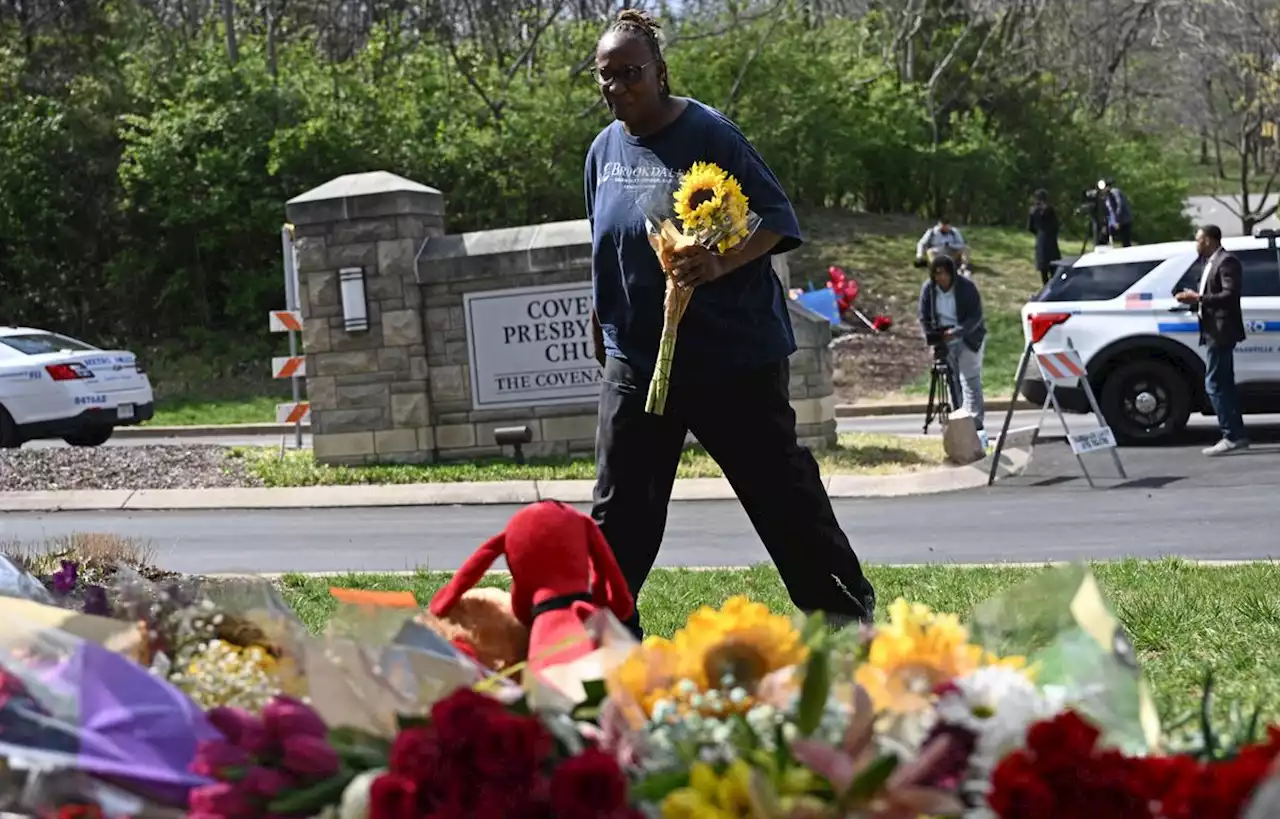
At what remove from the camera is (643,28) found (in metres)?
4.63

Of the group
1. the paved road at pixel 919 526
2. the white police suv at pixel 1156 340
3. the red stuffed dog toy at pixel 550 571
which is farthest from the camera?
the white police suv at pixel 1156 340

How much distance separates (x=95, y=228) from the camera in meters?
26.4

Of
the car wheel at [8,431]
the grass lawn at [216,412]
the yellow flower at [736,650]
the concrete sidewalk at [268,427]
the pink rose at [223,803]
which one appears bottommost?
the concrete sidewalk at [268,427]

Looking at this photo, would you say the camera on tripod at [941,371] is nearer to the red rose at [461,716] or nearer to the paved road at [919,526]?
the paved road at [919,526]

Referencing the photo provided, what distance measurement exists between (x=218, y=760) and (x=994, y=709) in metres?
0.94

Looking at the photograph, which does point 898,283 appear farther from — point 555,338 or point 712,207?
point 712,207

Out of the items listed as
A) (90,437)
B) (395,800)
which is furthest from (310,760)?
(90,437)

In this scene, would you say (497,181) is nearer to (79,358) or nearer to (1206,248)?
(79,358)

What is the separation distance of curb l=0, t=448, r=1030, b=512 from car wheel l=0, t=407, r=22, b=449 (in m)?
4.48

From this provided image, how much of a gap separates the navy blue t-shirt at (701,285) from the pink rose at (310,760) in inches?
107

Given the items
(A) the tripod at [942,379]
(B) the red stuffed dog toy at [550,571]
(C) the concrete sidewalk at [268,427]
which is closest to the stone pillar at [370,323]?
(A) the tripod at [942,379]

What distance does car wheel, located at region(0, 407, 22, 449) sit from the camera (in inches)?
690

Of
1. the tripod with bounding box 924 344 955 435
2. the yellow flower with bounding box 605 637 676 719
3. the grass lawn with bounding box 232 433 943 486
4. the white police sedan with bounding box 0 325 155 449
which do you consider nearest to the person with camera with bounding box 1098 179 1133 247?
the tripod with bounding box 924 344 955 435

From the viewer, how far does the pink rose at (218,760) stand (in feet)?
6.55
